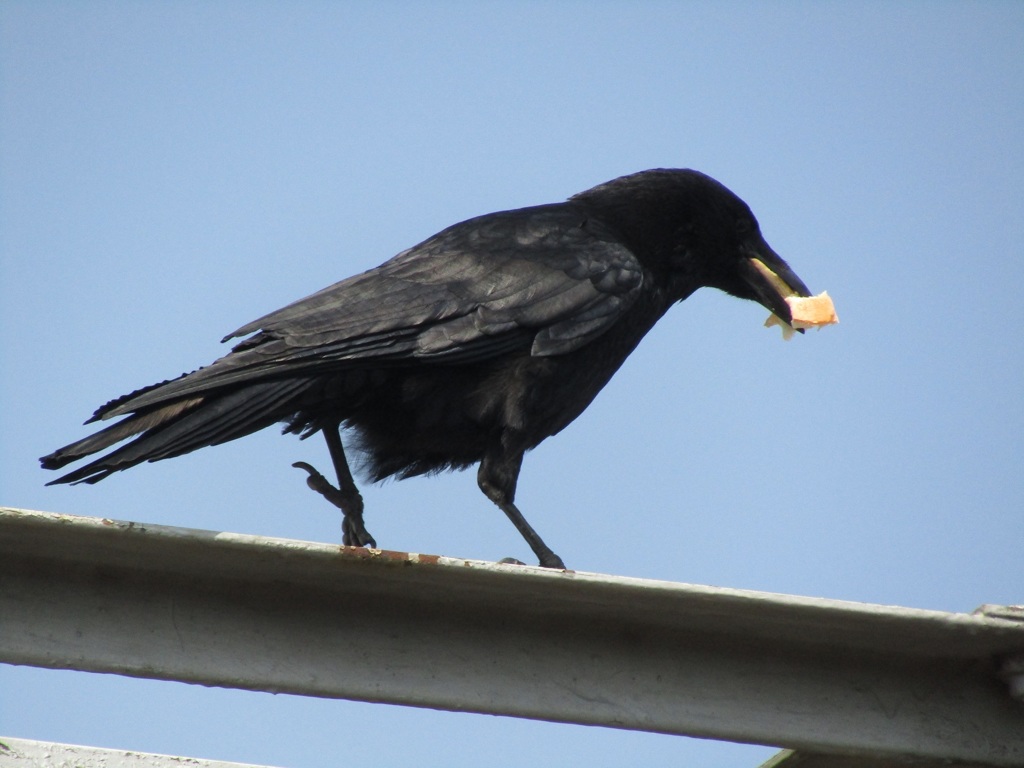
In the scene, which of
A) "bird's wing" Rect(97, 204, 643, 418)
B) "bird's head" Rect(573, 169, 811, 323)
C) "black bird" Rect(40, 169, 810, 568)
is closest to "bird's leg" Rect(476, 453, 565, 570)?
"black bird" Rect(40, 169, 810, 568)

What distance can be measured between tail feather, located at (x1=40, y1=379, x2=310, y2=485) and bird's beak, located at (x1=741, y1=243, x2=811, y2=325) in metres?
2.38

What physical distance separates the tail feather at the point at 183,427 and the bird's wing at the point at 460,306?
0.21ft

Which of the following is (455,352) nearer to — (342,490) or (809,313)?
(342,490)

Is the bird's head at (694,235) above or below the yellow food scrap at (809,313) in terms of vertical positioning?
above

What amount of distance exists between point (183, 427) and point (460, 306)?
3.82 feet

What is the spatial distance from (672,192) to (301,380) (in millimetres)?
2159

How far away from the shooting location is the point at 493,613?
3.25 m

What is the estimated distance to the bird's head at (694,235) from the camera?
5.81 meters

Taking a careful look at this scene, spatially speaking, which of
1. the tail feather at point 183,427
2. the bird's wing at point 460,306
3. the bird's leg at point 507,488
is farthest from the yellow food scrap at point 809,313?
the tail feather at point 183,427

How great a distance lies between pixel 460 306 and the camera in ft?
16.0

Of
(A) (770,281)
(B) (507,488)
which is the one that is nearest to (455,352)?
(B) (507,488)

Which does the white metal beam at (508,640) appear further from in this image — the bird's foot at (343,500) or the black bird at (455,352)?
the bird's foot at (343,500)

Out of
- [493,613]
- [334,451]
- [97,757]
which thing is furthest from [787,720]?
[334,451]

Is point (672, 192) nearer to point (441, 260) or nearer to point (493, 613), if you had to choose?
point (441, 260)
